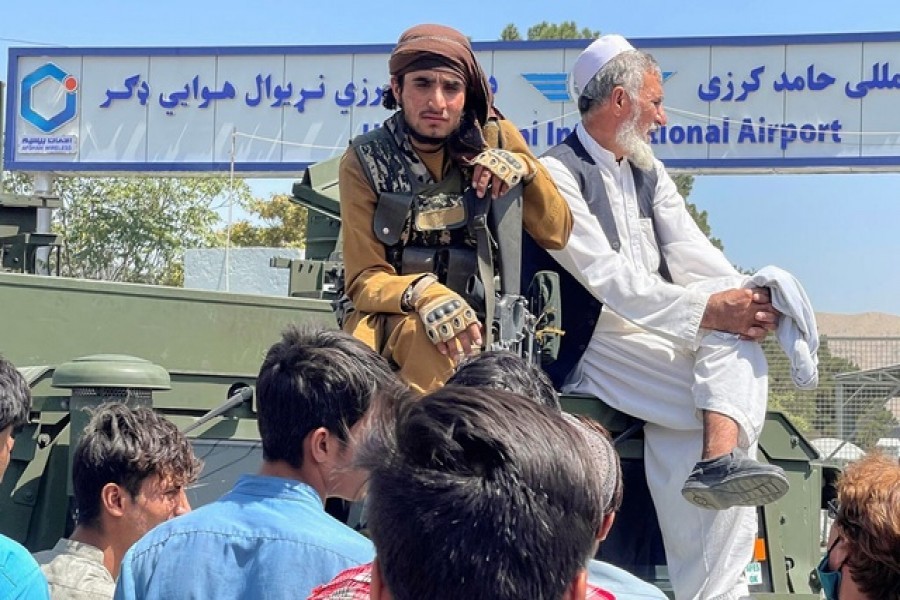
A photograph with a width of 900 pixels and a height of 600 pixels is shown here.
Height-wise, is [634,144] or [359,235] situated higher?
[634,144]

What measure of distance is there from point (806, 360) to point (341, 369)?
1908 millimetres

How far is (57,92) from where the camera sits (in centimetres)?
2017

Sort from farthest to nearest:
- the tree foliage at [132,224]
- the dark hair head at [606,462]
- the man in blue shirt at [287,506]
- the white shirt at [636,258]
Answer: the tree foliage at [132,224], the white shirt at [636,258], the man in blue shirt at [287,506], the dark hair head at [606,462]

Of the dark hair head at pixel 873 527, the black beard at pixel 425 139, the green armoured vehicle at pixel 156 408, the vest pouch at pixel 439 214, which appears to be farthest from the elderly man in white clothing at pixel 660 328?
the dark hair head at pixel 873 527

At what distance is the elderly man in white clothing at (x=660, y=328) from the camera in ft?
13.4

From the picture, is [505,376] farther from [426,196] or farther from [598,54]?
[598,54]

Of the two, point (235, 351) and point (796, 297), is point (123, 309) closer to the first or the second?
point (235, 351)

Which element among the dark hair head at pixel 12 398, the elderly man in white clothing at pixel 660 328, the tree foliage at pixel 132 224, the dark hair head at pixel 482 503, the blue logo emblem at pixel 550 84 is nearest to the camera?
the dark hair head at pixel 482 503

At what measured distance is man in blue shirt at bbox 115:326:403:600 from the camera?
2.39m

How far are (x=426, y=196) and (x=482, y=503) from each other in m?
2.62

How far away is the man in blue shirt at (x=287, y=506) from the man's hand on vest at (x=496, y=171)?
3.99 ft

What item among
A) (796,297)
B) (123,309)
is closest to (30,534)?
(123,309)

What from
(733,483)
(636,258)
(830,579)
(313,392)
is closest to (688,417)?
(733,483)

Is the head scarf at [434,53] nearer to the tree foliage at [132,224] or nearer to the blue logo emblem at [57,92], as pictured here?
the blue logo emblem at [57,92]
